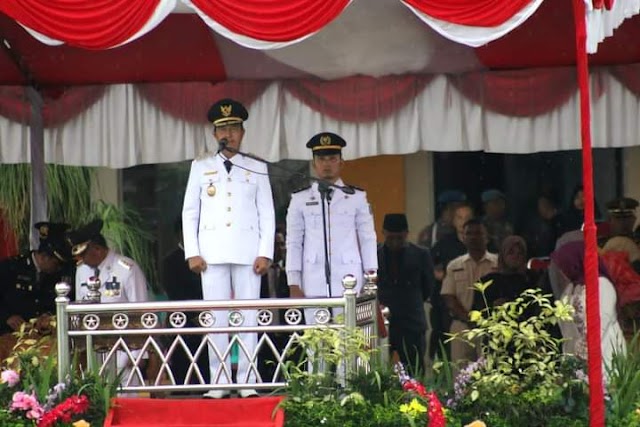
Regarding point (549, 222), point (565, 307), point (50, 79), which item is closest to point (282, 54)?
point (50, 79)

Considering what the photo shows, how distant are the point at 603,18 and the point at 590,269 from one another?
1.50 m

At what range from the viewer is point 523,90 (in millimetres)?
9594

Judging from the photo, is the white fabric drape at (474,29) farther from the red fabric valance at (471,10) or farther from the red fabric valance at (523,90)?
the red fabric valance at (523,90)

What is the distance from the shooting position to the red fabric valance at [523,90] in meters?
9.55

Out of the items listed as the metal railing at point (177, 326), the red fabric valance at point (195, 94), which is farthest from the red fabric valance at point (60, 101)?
the metal railing at point (177, 326)

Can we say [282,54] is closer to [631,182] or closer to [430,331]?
[430,331]

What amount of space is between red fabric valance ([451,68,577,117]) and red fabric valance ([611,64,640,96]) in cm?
31

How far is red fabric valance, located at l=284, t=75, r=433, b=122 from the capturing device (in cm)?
965

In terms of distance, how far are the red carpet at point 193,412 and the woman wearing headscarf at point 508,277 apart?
231 cm

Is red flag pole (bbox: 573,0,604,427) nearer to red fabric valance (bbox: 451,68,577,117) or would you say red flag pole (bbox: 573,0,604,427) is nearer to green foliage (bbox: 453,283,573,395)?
green foliage (bbox: 453,283,573,395)

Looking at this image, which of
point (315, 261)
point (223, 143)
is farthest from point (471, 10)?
point (315, 261)

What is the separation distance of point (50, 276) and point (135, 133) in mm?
1483

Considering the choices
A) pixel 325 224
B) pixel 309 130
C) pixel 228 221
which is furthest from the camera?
pixel 309 130

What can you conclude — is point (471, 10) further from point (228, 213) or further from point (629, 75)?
point (629, 75)
